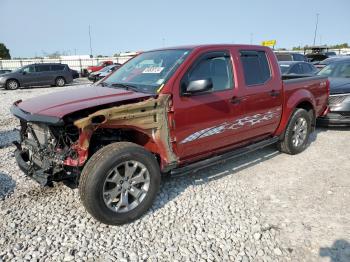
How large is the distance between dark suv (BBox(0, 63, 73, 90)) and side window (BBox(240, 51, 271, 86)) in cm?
1893

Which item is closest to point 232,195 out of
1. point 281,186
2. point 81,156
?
point 281,186

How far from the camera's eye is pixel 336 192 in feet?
14.0

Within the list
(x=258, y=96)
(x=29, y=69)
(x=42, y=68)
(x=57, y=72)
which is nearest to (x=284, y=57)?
(x=258, y=96)

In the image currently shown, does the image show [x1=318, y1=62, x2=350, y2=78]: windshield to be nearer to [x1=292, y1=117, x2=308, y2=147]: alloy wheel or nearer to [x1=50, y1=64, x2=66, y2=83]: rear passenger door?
[x1=292, y1=117, x2=308, y2=147]: alloy wheel

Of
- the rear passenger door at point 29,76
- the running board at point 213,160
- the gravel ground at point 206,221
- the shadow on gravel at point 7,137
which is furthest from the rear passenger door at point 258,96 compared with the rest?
the rear passenger door at point 29,76

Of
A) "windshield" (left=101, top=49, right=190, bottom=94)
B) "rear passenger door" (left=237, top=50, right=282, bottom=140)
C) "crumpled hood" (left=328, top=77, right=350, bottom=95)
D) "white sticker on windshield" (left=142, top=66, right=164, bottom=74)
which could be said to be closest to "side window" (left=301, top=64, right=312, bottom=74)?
"crumpled hood" (left=328, top=77, right=350, bottom=95)

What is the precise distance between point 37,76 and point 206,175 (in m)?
19.1

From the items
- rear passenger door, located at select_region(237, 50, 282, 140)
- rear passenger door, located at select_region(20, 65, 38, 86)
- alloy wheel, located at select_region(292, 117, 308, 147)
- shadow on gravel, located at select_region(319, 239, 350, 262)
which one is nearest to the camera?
shadow on gravel, located at select_region(319, 239, 350, 262)

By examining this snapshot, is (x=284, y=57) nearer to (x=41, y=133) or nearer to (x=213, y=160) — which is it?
(x=213, y=160)

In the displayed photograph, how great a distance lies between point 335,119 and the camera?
7227 mm

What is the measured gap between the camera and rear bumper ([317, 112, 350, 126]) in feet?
23.4

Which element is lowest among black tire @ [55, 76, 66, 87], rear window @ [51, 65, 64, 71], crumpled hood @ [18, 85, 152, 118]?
black tire @ [55, 76, 66, 87]

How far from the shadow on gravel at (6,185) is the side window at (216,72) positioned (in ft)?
9.34

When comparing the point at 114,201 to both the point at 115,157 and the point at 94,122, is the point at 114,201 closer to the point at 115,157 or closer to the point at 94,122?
the point at 115,157
